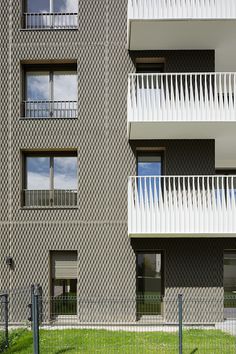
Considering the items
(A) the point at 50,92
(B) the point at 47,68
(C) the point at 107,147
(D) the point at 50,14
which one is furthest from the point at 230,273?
(D) the point at 50,14

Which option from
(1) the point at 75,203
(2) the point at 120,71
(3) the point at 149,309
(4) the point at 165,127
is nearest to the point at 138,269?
(3) the point at 149,309

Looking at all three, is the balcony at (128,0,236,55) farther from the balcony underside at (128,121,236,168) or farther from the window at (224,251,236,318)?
the window at (224,251,236,318)

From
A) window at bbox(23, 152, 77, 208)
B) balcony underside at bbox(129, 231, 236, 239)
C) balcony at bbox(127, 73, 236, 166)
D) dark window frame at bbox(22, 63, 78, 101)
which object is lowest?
balcony underside at bbox(129, 231, 236, 239)

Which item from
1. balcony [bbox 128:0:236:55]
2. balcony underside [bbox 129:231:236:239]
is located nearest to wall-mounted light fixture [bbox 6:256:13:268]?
balcony underside [bbox 129:231:236:239]

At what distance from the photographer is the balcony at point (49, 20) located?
12.1 meters

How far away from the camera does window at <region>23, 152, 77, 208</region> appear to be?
11.8 meters

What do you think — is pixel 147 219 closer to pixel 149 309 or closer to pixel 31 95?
pixel 149 309

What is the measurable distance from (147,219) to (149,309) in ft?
9.41

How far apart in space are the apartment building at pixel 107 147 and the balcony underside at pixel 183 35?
0.14ft

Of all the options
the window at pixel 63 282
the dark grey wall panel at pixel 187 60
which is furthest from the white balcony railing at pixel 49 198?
the dark grey wall panel at pixel 187 60

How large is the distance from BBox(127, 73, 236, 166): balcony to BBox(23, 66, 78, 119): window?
80.1 inches

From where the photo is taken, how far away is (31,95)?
40.0 ft

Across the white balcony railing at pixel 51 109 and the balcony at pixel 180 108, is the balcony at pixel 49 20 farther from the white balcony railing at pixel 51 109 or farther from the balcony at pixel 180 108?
the balcony at pixel 180 108

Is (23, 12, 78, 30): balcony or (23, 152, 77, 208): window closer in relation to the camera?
(23, 152, 77, 208): window
